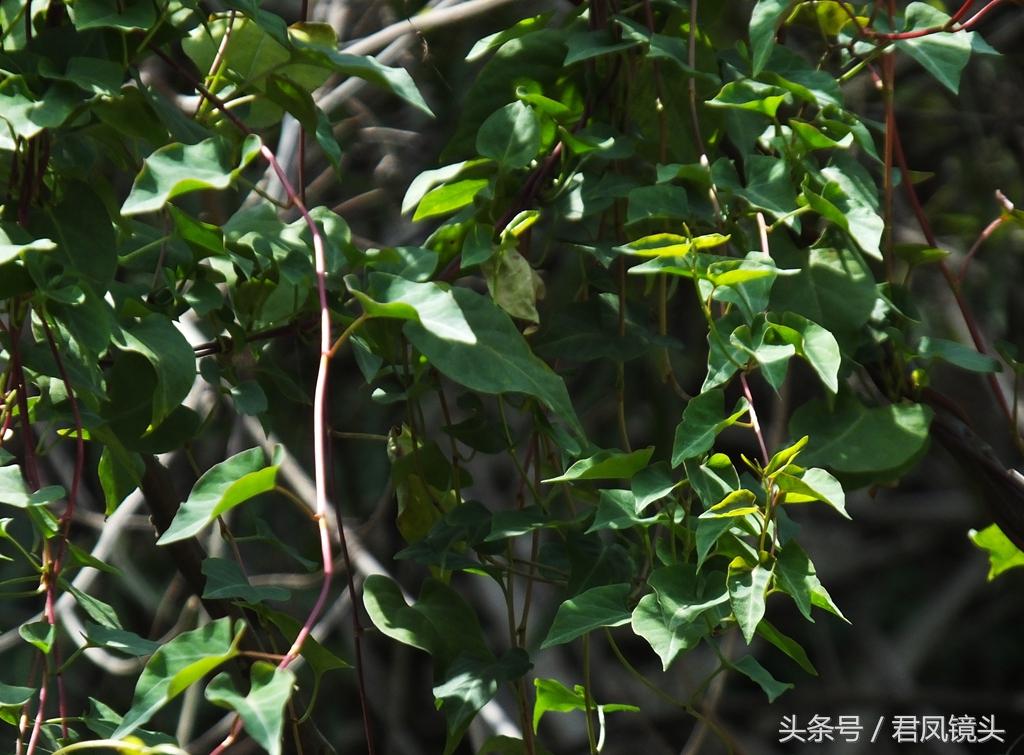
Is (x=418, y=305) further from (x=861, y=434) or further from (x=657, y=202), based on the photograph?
(x=861, y=434)

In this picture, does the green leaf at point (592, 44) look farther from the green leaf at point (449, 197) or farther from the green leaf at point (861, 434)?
the green leaf at point (861, 434)

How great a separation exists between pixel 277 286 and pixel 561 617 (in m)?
0.22

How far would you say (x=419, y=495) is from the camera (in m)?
0.68

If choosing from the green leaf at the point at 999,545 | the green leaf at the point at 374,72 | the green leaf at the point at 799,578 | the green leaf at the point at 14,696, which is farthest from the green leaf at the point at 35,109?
the green leaf at the point at 999,545

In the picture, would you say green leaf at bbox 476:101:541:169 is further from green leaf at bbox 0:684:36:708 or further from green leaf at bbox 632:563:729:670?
green leaf at bbox 0:684:36:708

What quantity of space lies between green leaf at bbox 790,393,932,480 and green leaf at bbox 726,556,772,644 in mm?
155

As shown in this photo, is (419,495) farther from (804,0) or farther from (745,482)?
(804,0)

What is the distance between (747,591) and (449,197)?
242 millimetres

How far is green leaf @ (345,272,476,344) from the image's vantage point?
465 mm

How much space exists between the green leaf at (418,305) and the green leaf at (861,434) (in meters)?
0.23

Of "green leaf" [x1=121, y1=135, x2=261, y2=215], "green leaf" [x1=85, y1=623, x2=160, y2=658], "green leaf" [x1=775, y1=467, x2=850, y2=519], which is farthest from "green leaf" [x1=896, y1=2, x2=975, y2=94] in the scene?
"green leaf" [x1=85, y1=623, x2=160, y2=658]

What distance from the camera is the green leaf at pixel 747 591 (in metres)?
0.47

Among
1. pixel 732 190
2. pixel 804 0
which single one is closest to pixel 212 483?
pixel 732 190

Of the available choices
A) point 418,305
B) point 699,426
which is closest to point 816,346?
point 699,426
